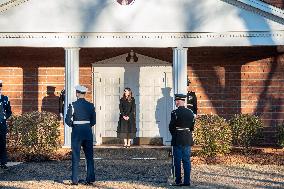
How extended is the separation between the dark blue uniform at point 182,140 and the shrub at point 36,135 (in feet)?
17.0

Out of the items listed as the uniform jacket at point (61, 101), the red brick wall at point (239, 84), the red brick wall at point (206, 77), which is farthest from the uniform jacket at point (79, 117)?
the red brick wall at point (239, 84)

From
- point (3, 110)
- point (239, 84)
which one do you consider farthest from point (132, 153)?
point (239, 84)

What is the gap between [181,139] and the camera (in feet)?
35.2

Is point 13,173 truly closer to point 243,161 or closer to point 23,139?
point 23,139

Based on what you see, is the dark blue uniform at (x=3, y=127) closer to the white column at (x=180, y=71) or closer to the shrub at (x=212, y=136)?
the white column at (x=180, y=71)

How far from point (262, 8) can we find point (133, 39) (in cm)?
349

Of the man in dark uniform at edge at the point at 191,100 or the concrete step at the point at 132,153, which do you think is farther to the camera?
the man in dark uniform at edge at the point at 191,100

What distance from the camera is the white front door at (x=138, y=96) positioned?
721 inches

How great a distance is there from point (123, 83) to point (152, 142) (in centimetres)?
206

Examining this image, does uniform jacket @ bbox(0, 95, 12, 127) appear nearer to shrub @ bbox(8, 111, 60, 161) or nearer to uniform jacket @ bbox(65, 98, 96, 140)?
shrub @ bbox(8, 111, 60, 161)

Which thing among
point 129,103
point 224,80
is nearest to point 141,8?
point 129,103

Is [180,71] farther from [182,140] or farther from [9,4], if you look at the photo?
[182,140]

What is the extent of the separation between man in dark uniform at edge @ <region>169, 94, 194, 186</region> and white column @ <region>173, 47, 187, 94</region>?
191 inches

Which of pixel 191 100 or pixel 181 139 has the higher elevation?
pixel 191 100
